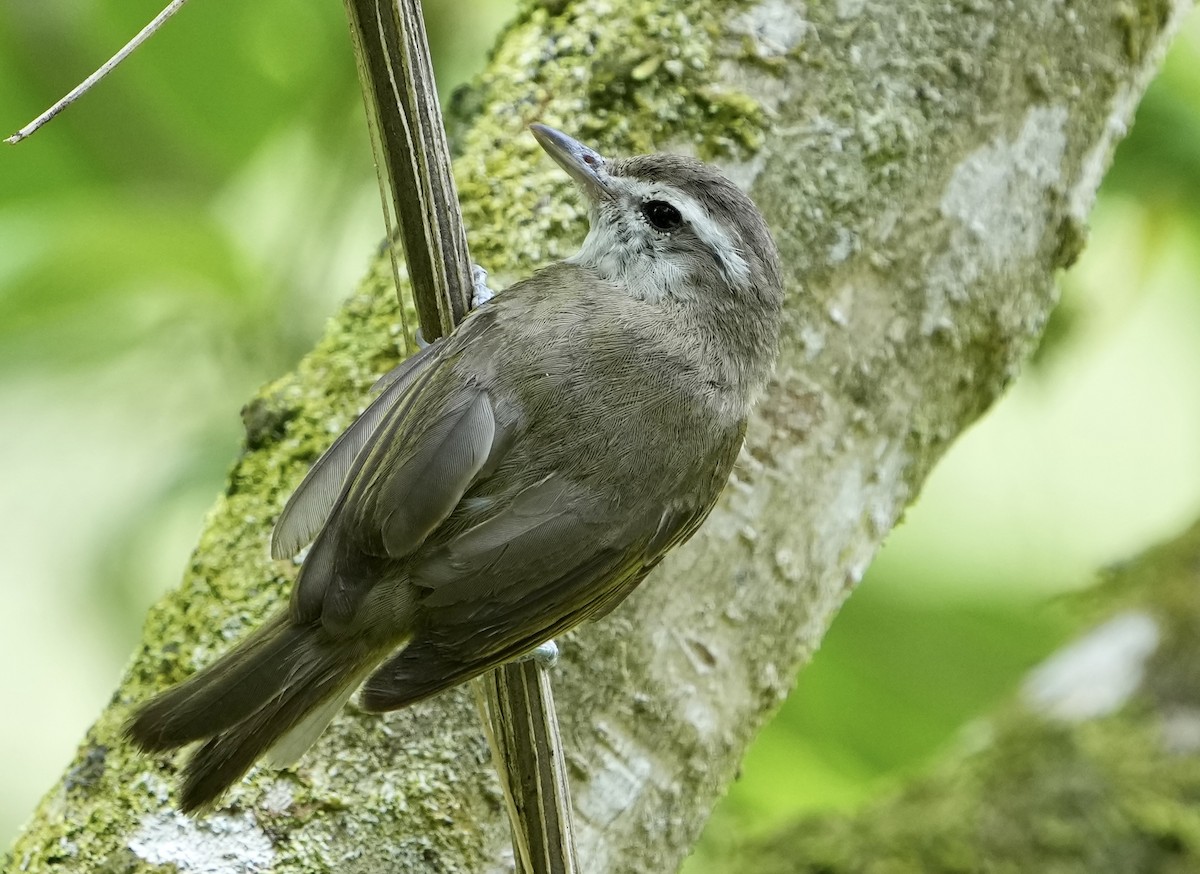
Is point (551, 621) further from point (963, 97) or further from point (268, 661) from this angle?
point (963, 97)

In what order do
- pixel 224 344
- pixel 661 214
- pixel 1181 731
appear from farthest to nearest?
pixel 1181 731 < pixel 224 344 < pixel 661 214

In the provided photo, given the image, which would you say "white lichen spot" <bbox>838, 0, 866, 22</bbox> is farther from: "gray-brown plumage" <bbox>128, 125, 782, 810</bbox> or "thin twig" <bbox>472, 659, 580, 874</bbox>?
"thin twig" <bbox>472, 659, 580, 874</bbox>

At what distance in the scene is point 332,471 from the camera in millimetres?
2193

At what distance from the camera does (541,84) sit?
2521 millimetres

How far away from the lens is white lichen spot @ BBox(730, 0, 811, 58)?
246 centimetres

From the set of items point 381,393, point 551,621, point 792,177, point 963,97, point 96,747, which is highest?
point 963,97

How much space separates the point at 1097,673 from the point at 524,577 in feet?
7.79

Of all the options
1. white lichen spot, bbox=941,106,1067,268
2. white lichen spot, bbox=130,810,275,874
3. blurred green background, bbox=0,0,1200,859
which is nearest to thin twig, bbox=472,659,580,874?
white lichen spot, bbox=130,810,275,874

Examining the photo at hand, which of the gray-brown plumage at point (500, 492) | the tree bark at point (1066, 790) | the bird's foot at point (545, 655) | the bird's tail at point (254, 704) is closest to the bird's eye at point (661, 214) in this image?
the gray-brown plumage at point (500, 492)

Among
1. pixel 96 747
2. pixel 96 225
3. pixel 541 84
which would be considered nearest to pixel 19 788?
pixel 96 225

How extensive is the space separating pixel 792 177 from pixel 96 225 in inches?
66.2

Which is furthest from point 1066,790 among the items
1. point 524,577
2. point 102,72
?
point 102,72

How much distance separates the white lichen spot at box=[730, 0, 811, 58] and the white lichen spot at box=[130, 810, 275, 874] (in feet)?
5.39

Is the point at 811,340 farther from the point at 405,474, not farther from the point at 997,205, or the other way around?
the point at 405,474
